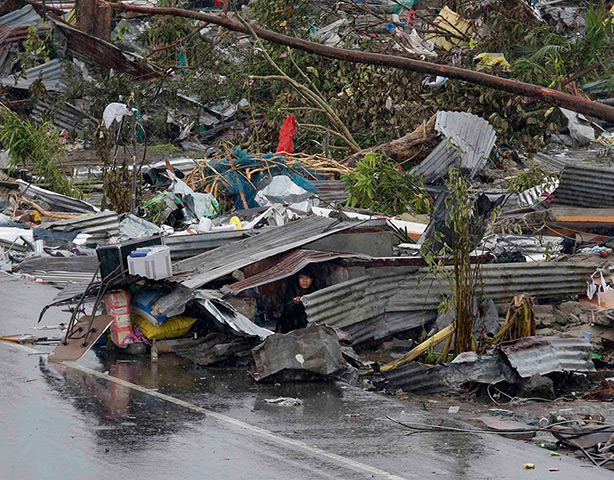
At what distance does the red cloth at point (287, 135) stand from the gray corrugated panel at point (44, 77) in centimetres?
954

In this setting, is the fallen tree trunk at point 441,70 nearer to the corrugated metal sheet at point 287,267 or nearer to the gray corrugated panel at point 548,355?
the gray corrugated panel at point 548,355

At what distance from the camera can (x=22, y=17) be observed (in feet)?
84.1

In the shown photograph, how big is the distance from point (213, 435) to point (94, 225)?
758cm

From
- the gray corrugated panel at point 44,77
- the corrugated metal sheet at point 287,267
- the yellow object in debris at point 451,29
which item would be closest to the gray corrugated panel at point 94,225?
the corrugated metal sheet at point 287,267

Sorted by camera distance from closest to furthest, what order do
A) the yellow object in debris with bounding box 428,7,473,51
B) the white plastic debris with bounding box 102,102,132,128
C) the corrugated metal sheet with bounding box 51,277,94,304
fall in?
1. the corrugated metal sheet with bounding box 51,277,94,304
2. the white plastic debris with bounding box 102,102,132,128
3. the yellow object in debris with bounding box 428,7,473,51

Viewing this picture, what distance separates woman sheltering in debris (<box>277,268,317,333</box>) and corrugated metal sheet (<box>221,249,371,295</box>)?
0.62 ft

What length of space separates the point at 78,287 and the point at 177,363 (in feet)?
5.58

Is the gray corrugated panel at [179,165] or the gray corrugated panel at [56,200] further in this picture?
the gray corrugated panel at [179,165]

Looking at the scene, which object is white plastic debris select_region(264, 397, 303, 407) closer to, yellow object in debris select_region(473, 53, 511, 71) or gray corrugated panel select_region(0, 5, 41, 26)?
yellow object in debris select_region(473, 53, 511, 71)

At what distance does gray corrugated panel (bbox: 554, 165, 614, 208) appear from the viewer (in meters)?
12.3

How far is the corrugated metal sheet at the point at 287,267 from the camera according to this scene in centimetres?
847

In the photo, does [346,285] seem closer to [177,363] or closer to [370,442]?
[177,363]

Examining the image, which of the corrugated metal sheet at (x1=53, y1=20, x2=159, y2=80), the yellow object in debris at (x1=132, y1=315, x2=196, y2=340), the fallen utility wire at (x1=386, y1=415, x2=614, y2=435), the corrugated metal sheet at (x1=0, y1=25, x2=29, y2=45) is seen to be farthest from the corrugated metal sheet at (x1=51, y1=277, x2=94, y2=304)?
the corrugated metal sheet at (x1=0, y1=25, x2=29, y2=45)

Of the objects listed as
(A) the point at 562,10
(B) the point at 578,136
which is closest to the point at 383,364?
(B) the point at 578,136
